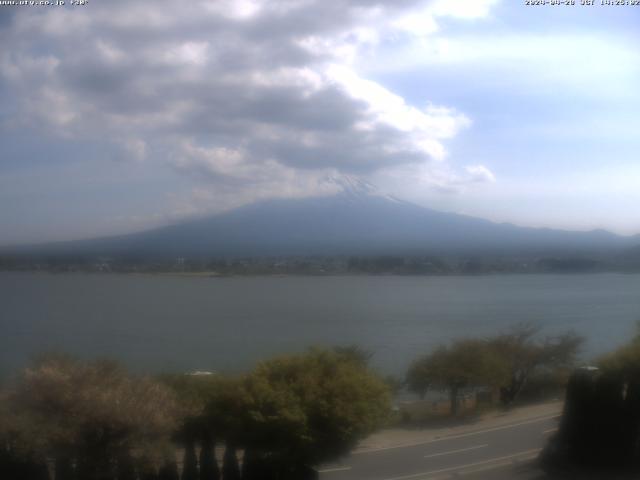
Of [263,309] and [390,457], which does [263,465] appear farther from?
[263,309]

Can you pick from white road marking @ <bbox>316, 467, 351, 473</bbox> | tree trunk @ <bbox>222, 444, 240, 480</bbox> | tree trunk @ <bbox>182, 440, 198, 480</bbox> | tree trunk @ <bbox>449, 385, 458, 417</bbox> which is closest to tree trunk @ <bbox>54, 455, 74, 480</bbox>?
tree trunk @ <bbox>182, 440, 198, 480</bbox>

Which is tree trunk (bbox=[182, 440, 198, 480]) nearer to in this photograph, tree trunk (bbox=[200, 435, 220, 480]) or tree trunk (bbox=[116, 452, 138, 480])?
tree trunk (bbox=[200, 435, 220, 480])

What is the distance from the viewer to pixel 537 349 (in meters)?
11.0

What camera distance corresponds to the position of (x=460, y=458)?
7.66 m

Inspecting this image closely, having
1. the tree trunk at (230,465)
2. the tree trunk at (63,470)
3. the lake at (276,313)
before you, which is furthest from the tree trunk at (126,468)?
the lake at (276,313)

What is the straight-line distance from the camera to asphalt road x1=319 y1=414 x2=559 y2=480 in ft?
24.0

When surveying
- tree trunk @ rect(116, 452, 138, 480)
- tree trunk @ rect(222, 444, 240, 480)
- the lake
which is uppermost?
the lake

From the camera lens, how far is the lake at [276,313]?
9.39 m

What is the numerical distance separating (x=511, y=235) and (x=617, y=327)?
5.40 metres

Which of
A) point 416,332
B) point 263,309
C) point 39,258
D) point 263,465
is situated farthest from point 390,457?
point 39,258

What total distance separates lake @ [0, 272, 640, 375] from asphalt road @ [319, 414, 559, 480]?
1.74 metres

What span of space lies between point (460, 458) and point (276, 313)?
635 cm

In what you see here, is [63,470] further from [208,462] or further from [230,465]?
[230,465]

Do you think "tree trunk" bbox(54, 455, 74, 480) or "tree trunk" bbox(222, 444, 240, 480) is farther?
"tree trunk" bbox(222, 444, 240, 480)
